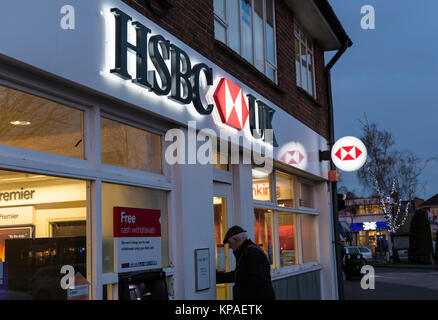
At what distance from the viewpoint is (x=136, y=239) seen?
5.47 m

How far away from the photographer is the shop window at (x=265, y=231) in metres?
8.97

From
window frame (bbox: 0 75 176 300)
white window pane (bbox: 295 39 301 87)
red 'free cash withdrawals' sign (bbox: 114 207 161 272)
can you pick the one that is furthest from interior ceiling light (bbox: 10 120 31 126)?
white window pane (bbox: 295 39 301 87)

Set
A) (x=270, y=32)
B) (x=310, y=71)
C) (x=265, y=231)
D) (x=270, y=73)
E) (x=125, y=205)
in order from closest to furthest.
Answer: (x=125, y=205)
(x=265, y=231)
(x=270, y=73)
(x=270, y=32)
(x=310, y=71)

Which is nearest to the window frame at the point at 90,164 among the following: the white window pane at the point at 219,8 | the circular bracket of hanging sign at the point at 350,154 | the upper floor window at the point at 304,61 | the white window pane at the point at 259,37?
the white window pane at the point at 219,8

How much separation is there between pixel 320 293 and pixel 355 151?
3101mm

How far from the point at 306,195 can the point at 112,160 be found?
7384 millimetres

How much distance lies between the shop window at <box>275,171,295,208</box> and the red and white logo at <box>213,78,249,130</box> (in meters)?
2.57

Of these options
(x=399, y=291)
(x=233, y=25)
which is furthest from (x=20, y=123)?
(x=399, y=291)

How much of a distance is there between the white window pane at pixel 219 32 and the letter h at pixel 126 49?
2.31 m

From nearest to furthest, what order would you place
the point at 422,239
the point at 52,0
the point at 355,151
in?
1. the point at 52,0
2. the point at 355,151
3. the point at 422,239

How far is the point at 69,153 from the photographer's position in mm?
4746

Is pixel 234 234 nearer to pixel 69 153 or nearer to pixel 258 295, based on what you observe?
pixel 258 295

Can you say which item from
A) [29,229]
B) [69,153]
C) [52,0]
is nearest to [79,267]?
[29,229]

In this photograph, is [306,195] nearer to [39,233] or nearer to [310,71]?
[310,71]
